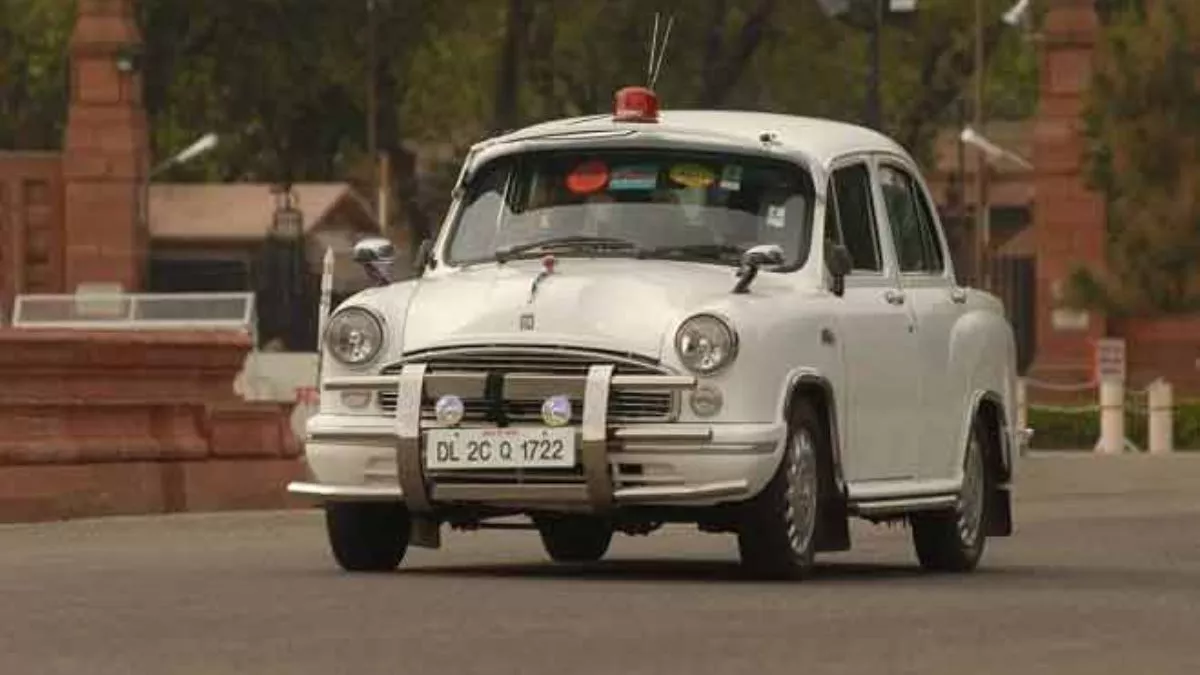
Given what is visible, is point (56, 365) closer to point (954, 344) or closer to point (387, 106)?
point (954, 344)

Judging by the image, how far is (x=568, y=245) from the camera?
672 inches

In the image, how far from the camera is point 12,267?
239 ft

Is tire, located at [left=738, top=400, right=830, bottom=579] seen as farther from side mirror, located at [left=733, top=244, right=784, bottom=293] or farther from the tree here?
the tree

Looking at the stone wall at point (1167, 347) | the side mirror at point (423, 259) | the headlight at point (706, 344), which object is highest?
the side mirror at point (423, 259)

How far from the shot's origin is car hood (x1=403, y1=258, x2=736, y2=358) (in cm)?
1605

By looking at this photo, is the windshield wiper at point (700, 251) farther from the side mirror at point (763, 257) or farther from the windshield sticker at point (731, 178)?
the windshield sticker at point (731, 178)

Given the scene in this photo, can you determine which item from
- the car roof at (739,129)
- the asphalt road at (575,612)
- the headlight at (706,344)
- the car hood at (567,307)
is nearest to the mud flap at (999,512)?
the asphalt road at (575,612)

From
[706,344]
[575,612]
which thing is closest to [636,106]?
[706,344]

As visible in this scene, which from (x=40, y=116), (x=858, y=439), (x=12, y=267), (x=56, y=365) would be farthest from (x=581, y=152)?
(x=40, y=116)

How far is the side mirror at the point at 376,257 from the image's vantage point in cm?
1745

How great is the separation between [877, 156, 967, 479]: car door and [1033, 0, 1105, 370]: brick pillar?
50.3 metres

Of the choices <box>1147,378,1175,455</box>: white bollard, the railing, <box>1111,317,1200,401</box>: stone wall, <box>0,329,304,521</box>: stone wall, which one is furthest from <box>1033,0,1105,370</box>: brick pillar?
<box>0,329,304,521</box>: stone wall

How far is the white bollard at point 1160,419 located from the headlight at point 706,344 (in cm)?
3144

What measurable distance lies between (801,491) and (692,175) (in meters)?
1.47
